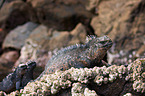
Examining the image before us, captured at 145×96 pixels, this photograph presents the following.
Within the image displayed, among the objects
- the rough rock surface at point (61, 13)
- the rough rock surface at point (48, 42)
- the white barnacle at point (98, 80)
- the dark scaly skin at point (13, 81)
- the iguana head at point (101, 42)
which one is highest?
the rough rock surface at point (61, 13)

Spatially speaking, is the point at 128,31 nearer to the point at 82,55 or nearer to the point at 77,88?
the point at 82,55

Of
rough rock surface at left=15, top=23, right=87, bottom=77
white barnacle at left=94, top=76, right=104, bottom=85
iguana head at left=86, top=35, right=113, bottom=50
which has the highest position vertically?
rough rock surface at left=15, top=23, right=87, bottom=77

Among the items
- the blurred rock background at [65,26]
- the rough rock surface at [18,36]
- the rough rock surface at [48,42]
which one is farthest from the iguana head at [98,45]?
the rough rock surface at [18,36]

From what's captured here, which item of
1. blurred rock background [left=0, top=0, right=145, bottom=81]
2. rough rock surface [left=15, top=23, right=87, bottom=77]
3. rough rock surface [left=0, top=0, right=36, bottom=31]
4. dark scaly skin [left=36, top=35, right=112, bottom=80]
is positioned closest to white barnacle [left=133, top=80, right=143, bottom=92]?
dark scaly skin [left=36, top=35, right=112, bottom=80]

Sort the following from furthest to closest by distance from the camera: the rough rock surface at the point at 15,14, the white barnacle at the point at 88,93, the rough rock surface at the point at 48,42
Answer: the rough rock surface at the point at 15,14, the rough rock surface at the point at 48,42, the white barnacle at the point at 88,93

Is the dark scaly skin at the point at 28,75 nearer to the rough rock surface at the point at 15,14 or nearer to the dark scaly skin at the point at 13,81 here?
the dark scaly skin at the point at 13,81

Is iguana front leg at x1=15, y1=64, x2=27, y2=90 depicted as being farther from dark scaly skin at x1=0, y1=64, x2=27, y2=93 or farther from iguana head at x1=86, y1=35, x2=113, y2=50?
iguana head at x1=86, y1=35, x2=113, y2=50
